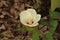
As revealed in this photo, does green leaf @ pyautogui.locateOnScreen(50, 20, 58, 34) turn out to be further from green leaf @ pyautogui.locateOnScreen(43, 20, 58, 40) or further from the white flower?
the white flower

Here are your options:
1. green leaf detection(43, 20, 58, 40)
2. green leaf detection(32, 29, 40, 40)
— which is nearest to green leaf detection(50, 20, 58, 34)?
green leaf detection(43, 20, 58, 40)

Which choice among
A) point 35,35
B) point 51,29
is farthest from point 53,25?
point 35,35

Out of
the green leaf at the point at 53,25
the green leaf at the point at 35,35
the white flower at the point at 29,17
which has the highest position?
the white flower at the point at 29,17

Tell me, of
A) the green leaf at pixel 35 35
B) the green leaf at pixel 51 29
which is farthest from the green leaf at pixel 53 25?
the green leaf at pixel 35 35

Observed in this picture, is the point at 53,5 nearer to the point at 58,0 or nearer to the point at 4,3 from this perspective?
the point at 58,0

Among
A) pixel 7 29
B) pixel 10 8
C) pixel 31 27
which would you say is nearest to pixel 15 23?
pixel 7 29

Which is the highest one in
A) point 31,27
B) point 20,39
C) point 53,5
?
point 53,5

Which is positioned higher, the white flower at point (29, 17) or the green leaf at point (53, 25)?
the white flower at point (29, 17)

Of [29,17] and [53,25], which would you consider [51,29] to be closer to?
[53,25]

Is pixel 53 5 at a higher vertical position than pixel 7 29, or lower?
higher

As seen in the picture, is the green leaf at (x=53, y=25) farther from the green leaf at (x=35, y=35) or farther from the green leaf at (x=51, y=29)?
the green leaf at (x=35, y=35)

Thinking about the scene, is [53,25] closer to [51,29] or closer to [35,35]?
[51,29]
